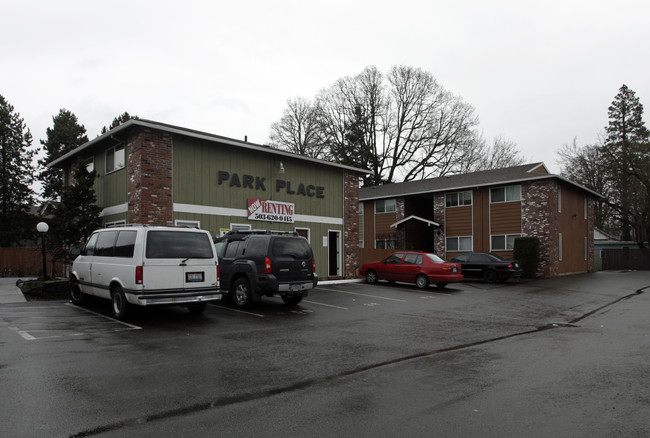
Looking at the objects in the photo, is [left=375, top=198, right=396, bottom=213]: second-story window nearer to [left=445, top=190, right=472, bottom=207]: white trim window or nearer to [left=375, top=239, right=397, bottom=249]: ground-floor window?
[left=375, top=239, right=397, bottom=249]: ground-floor window

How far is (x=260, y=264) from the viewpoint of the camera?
1216cm

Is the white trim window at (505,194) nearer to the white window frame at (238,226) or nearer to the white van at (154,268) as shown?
the white window frame at (238,226)

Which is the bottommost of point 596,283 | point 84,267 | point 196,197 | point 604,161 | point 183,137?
point 596,283

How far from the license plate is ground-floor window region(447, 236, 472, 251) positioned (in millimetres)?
23534

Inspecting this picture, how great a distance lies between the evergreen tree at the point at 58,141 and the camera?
42125 millimetres

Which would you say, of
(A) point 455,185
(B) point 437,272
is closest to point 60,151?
(A) point 455,185

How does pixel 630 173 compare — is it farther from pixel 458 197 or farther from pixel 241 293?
pixel 241 293

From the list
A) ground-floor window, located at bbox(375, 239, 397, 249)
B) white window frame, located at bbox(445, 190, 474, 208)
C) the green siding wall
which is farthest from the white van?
ground-floor window, located at bbox(375, 239, 397, 249)

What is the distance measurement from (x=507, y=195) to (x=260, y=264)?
21.2 m

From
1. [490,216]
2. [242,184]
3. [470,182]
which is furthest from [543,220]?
[242,184]

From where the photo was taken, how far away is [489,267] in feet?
78.4

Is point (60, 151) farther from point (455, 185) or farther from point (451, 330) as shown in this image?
point (451, 330)

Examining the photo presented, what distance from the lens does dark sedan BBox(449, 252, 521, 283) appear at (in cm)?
2336

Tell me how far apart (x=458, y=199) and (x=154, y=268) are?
25084 mm
